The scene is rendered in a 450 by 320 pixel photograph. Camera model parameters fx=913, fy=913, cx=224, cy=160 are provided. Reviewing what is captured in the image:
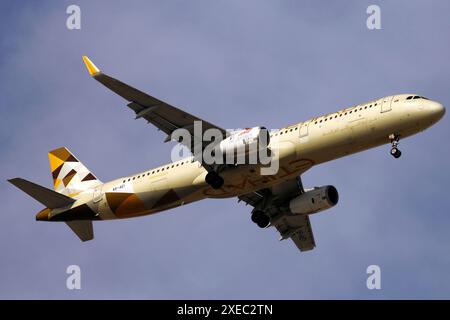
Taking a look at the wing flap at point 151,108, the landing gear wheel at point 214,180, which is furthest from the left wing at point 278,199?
the wing flap at point 151,108

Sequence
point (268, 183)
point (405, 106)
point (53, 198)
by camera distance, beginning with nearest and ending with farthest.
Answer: point (405, 106), point (268, 183), point (53, 198)

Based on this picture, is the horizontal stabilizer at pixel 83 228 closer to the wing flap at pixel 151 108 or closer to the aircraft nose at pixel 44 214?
the aircraft nose at pixel 44 214

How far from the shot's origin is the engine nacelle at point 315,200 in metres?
64.5

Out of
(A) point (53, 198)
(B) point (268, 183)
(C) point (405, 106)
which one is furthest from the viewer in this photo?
(A) point (53, 198)

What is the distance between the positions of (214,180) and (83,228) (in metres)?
12.9

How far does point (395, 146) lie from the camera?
5575 centimetres

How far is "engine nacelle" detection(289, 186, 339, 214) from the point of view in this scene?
212ft

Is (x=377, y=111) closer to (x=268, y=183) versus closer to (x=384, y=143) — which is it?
(x=384, y=143)

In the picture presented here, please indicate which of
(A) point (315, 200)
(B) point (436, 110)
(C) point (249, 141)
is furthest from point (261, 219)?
(B) point (436, 110)

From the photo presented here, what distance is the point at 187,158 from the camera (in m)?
61.6

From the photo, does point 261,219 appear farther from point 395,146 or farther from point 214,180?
point 395,146

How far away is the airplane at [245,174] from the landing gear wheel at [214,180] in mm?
64

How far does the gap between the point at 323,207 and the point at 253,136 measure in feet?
35.3

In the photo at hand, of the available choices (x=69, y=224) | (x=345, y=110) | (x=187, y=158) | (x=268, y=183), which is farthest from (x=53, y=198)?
(x=345, y=110)
